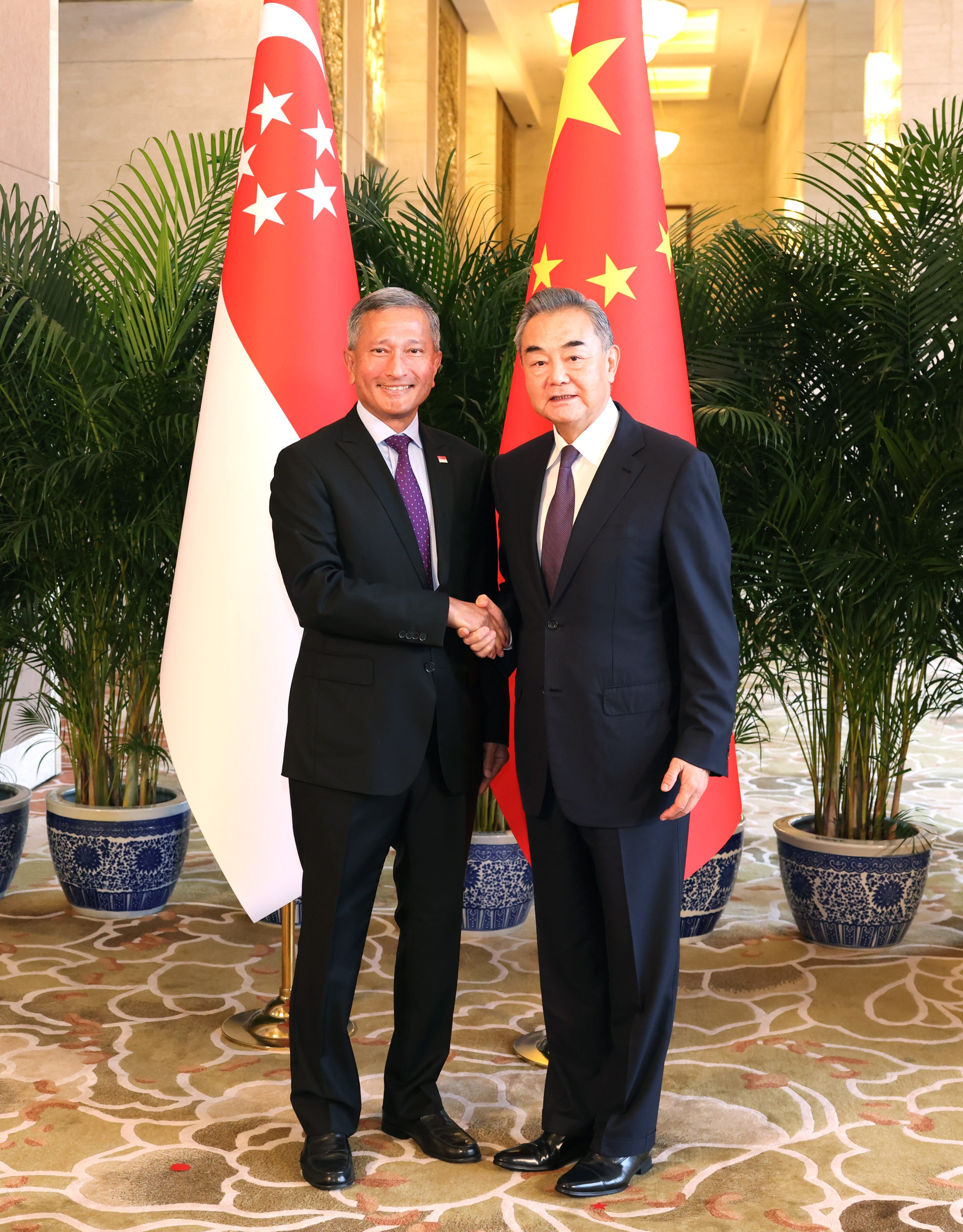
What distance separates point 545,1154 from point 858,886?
1.71 m

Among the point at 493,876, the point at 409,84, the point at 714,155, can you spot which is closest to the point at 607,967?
the point at 493,876

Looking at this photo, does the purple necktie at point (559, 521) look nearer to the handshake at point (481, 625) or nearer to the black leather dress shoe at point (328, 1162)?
the handshake at point (481, 625)

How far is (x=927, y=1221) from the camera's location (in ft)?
8.06

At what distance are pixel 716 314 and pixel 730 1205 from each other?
2594mm

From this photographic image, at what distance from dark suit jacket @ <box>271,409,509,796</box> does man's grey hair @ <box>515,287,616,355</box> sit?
40 cm

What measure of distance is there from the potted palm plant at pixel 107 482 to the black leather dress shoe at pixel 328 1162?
5.88 ft

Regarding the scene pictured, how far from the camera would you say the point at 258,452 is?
318 centimetres

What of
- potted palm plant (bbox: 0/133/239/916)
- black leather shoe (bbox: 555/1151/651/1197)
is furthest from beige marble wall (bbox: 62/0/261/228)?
black leather shoe (bbox: 555/1151/651/1197)

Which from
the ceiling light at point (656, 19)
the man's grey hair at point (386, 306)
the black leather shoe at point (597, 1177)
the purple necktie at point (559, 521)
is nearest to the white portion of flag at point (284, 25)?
the man's grey hair at point (386, 306)

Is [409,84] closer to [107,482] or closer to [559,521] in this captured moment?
[107,482]

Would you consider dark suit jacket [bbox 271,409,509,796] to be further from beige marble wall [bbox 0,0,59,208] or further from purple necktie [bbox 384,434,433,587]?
beige marble wall [bbox 0,0,59,208]

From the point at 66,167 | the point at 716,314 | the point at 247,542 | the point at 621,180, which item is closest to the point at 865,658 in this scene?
the point at 716,314

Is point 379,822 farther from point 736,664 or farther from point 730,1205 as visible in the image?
point 730,1205

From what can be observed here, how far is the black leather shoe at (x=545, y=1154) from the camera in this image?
104 inches
